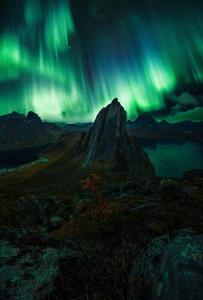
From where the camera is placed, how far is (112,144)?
9931cm

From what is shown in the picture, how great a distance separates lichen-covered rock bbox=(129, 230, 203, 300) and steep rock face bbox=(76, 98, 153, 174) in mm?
82413

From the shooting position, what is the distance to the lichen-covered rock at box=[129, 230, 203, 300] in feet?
8.61

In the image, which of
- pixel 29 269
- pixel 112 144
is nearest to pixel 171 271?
pixel 29 269

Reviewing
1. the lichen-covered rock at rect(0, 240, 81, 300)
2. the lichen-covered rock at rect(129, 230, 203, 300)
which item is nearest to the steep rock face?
the lichen-covered rock at rect(0, 240, 81, 300)

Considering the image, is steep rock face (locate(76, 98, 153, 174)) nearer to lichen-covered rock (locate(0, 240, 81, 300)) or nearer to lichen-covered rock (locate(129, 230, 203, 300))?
lichen-covered rock (locate(0, 240, 81, 300))

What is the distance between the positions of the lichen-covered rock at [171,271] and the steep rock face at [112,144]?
8241cm

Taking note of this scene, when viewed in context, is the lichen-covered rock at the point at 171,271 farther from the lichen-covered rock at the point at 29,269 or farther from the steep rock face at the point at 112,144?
the steep rock face at the point at 112,144

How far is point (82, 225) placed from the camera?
8.11m

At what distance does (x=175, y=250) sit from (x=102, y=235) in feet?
11.9

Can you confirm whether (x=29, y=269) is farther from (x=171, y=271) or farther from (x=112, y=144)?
(x=112, y=144)

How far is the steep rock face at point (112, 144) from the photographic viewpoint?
92750 mm

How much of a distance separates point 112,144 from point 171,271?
96554 mm

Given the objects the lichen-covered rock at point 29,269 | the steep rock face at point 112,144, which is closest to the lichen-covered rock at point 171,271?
the lichen-covered rock at point 29,269

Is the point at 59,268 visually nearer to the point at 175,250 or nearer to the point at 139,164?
the point at 175,250
